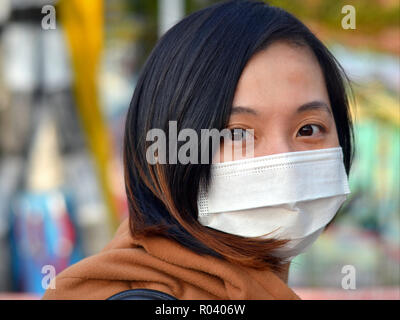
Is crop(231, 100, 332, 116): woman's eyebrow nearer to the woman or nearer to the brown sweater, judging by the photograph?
the woman

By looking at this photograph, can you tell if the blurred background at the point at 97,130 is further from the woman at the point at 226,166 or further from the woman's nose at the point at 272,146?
the woman's nose at the point at 272,146

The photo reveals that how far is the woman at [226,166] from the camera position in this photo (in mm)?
1396

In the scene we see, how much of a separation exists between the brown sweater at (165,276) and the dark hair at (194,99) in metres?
0.03

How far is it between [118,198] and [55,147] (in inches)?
36.5

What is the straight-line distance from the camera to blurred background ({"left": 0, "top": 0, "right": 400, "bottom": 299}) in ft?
21.1

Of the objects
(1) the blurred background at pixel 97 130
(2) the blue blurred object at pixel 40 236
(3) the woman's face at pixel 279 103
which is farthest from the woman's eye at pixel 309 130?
(2) the blue blurred object at pixel 40 236

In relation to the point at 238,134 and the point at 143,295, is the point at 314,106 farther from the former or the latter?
the point at 143,295

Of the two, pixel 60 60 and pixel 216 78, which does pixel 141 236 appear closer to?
pixel 216 78

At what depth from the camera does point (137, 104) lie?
1.58m

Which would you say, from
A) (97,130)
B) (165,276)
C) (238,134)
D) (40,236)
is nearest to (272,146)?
(238,134)

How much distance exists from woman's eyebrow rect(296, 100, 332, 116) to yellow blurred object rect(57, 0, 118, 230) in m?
Result: 5.03

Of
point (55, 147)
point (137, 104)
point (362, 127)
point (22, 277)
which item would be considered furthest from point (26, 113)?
point (137, 104)

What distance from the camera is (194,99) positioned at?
1.41 meters

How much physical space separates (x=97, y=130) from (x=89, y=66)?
0.70m
